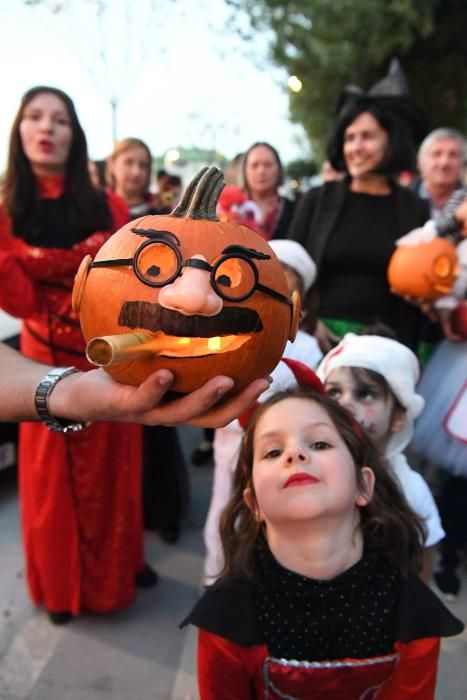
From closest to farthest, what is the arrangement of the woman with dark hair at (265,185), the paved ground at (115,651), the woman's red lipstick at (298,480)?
the woman's red lipstick at (298,480) → the paved ground at (115,651) → the woman with dark hair at (265,185)

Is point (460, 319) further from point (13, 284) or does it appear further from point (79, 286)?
point (79, 286)

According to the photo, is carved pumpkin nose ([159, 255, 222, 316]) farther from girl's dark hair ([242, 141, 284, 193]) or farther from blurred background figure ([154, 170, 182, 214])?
girl's dark hair ([242, 141, 284, 193])

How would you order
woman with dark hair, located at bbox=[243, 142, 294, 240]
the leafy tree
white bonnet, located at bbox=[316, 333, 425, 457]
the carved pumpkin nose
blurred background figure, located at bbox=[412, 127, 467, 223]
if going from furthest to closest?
the leafy tree → woman with dark hair, located at bbox=[243, 142, 294, 240] → blurred background figure, located at bbox=[412, 127, 467, 223] → white bonnet, located at bbox=[316, 333, 425, 457] → the carved pumpkin nose

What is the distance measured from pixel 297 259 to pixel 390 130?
84 centimetres

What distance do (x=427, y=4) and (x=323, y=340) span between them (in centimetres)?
1538

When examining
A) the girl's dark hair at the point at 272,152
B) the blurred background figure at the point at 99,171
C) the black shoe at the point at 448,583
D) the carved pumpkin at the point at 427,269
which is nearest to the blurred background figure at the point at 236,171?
the girl's dark hair at the point at 272,152

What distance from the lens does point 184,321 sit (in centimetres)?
104

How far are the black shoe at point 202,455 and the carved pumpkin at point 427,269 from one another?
2.21 m

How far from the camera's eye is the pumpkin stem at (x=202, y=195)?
116 cm

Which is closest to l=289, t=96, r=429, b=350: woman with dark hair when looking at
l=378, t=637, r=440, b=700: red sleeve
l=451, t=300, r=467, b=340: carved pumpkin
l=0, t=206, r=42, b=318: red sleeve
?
l=451, t=300, r=467, b=340: carved pumpkin

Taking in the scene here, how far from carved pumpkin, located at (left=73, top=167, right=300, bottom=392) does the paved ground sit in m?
1.66

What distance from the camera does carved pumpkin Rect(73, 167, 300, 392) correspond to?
1.05 m

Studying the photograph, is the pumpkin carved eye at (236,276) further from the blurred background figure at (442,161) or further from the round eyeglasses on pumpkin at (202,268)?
the blurred background figure at (442,161)

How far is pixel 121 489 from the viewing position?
2619 mm
